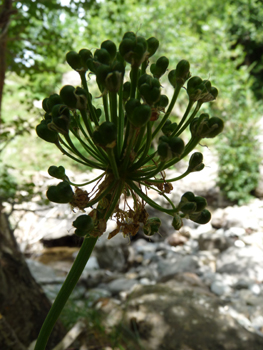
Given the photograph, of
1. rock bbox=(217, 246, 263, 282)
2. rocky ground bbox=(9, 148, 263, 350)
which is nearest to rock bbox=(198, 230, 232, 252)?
rocky ground bbox=(9, 148, 263, 350)

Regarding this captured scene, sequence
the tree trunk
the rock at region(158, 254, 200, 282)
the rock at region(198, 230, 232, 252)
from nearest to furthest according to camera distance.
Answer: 1. the tree trunk
2. the rock at region(158, 254, 200, 282)
3. the rock at region(198, 230, 232, 252)

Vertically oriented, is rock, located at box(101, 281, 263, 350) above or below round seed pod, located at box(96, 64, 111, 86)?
below

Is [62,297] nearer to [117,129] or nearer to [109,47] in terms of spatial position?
[117,129]

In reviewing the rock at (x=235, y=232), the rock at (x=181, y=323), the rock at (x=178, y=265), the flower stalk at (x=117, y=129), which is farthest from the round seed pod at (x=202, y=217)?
the rock at (x=235, y=232)


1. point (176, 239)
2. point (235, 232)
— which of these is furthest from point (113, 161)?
point (235, 232)

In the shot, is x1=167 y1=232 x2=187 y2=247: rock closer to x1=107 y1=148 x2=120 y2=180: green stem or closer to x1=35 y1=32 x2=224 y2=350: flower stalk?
x1=35 y1=32 x2=224 y2=350: flower stalk

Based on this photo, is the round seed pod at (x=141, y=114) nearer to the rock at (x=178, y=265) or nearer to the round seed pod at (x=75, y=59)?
the round seed pod at (x=75, y=59)

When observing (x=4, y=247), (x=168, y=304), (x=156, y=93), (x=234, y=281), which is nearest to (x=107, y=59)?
(x=156, y=93)

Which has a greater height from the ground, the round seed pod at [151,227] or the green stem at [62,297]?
the round seed pod at [151,227]
